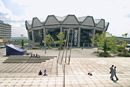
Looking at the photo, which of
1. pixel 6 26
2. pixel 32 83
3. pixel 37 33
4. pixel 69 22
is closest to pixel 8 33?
pixel 6 26

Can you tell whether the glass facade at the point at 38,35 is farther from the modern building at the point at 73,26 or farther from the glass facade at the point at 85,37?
the glass facade at the point at 85,37

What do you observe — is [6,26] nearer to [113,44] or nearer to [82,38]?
[82,38]

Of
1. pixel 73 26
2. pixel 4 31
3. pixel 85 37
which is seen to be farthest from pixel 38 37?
pixel 4 31

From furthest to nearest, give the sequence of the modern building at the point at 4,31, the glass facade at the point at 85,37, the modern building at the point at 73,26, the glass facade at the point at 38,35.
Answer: the modern building at the point at 4,31 → the glass facade at the point at 38,35 → the glass facade at the point at 85,37 → the modern building at the point at 73,26

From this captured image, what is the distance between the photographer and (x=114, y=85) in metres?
10.8

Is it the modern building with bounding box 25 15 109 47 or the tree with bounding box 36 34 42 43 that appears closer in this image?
the modern building with bounding box 25 15 109 47

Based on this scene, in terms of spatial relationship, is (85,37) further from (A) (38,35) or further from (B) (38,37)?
(B) (38,37)

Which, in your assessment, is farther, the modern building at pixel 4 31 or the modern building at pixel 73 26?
the modern building at pixel 4 31

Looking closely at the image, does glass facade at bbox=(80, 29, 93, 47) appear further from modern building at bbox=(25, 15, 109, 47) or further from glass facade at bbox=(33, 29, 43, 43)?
glass facade at bbox=(33, 29, 43, 43)

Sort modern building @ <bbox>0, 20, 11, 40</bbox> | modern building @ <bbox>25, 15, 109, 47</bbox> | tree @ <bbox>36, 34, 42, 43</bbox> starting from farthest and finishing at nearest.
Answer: modern building @ <bbox>0, 20, 11, 40</bbox> → tree @ <bbox>36, 34, 42, 43</bbox> → modern building @ <bbox>25, 15, 109, 47</bbox>

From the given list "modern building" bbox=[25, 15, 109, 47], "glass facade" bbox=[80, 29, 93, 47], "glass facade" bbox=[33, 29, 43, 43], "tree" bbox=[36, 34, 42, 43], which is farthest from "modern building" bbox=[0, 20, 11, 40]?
"glass facade" bbox=[80, 29, 93, 47]

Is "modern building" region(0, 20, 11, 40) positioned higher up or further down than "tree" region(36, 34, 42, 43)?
higher up

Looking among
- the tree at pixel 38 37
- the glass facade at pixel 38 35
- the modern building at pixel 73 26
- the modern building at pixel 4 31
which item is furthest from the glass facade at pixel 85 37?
the modern building at pixel 4 31

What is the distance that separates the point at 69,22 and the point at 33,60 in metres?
53.8
